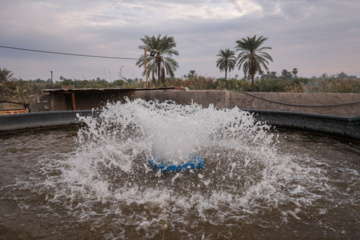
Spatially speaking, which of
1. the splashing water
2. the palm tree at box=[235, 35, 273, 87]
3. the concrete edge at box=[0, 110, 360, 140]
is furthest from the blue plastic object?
the palm tree at box=[235, 35, 273, 87]

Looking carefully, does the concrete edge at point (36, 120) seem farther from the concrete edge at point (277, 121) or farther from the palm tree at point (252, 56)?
the palm tree at point (252, 56)

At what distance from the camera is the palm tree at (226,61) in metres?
29.9

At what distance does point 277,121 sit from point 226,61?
82.3 ft

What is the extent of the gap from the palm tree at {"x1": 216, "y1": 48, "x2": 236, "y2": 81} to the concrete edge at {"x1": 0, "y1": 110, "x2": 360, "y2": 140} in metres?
24.4

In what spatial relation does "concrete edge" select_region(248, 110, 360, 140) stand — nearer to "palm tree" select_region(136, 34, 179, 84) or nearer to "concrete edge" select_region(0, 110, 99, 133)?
"concrete edge" select_region(0, 110, 99, 133)

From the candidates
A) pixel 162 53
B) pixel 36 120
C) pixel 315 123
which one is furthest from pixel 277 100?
pixel 162 53

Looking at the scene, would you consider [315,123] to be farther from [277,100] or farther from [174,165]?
[174,165]

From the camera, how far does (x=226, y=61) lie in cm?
3030

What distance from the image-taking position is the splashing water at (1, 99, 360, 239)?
222 centimetres

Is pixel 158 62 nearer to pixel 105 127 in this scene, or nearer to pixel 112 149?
pixel 105 127

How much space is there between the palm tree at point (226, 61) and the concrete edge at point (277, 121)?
80.2 ft

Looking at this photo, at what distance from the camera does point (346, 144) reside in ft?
15.9

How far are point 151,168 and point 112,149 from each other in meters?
1.08

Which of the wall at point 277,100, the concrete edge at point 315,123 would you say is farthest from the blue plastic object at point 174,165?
the wall at point 277,100
